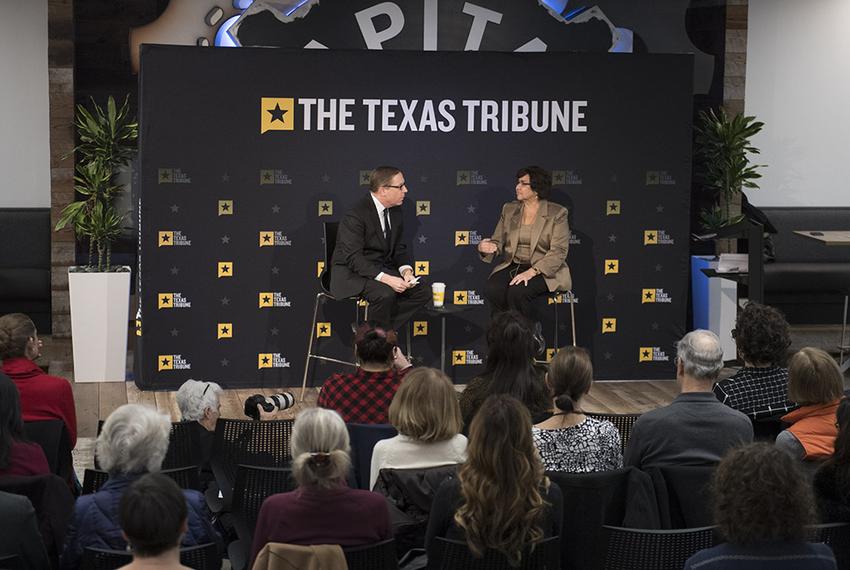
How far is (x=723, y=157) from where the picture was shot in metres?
9.77

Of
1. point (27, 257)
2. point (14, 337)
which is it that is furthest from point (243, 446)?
point (27, 257)

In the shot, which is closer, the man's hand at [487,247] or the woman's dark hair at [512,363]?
the woman's dark hair at [512,363]

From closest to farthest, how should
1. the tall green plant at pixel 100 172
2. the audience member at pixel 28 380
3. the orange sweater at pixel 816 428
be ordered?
the orange sweater at pixel 816 428 < the audience member at pixel 28 380 < the tall green plant at pixel 100 172

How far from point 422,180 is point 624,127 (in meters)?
1.49

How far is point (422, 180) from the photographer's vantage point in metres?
8.42

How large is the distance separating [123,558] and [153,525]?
0.38 m

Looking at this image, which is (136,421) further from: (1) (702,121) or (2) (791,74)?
(2) (791,74)

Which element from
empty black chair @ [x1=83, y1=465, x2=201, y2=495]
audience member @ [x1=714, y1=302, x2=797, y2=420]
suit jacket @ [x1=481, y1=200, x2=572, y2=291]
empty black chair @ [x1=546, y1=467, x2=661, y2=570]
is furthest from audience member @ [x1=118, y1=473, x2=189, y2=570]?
suit jacket @ [x1=481, y1=200, x2=572, y2=291]

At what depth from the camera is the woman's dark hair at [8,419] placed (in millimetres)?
3875

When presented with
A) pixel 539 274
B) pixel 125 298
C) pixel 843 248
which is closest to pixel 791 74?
pixel 843 248

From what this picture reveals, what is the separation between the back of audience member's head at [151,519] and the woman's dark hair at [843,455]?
6.42 ft

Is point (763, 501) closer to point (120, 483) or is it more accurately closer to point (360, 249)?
point (120, 483)

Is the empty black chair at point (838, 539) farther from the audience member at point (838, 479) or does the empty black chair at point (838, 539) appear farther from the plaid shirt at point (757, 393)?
the plaid shirt at point (757, 393)

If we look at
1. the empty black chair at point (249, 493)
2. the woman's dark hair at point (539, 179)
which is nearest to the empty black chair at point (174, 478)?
the empty black chair at point (249, 493)
